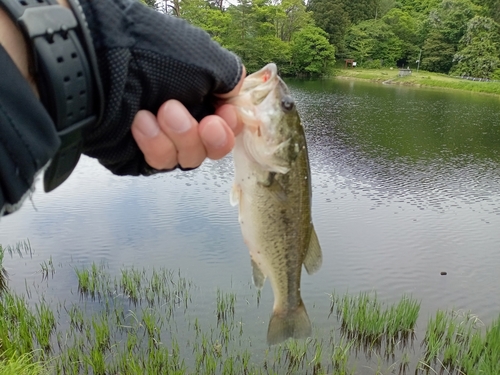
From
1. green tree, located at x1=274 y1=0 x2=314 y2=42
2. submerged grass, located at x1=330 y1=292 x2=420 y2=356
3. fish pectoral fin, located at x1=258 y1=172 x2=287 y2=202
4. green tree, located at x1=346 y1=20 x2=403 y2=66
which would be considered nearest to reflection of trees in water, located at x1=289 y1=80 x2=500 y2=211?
submerged grass, located at x1=330 y1=292 x2=420 y2=356

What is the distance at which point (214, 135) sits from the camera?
1.79 m

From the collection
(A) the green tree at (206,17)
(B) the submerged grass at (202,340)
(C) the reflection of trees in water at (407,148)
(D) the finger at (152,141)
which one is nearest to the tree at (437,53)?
(C) the reflection of trees in water at (407,148)

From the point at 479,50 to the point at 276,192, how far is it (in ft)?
177

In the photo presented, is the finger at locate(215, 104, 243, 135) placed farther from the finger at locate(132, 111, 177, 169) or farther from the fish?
the finger at locate(132, 111, 177, 169)

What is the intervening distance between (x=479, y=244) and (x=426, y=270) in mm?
2046

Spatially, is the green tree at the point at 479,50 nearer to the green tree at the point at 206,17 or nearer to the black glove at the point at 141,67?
the green tree at the point at 206,17

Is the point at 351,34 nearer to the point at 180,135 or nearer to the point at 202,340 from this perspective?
the point at 202,340

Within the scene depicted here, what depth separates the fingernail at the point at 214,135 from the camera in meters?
1.78

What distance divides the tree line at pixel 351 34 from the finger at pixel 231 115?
38.7m

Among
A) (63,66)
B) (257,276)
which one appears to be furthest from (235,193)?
(63,66)

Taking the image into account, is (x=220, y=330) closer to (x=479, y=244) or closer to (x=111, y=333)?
(x=111, y=333)

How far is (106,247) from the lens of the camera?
9.62 metres

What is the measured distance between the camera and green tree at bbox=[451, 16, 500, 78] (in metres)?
47.0

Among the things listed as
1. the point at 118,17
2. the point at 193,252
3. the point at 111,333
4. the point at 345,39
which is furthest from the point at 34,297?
the point at 345,39
